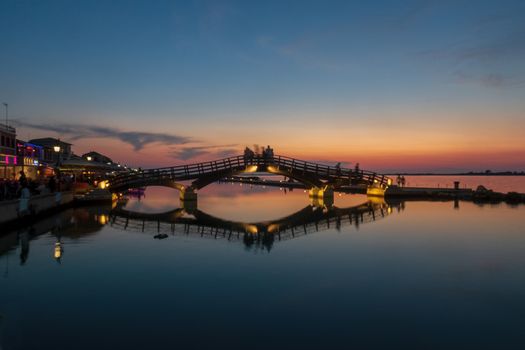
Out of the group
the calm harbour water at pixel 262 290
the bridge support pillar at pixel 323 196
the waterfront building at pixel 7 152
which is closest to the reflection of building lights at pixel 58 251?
the calm harbour water at pixel 262 290

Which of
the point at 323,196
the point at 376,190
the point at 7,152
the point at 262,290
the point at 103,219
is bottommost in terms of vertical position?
the point at 262,290

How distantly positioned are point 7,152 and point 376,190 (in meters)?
45.8

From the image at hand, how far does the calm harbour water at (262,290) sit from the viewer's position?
9312 mm

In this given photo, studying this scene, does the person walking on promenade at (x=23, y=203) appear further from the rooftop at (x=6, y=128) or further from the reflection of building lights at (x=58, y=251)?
the rooftop at (x=6, y=128)

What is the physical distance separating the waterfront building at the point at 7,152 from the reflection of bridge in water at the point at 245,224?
1576 cm

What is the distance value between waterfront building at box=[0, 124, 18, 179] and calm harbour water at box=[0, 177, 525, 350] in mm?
21932

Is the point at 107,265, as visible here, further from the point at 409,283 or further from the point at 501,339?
the point at 501,339

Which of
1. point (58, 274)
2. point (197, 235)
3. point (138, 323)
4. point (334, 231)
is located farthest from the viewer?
point (334, 231)

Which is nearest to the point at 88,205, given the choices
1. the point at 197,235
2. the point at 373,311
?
the point at 197,235

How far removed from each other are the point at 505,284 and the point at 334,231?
1340cm

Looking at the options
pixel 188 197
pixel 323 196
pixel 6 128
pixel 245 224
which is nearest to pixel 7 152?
pixel 6 128

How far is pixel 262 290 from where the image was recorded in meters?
13.0

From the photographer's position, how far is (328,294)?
500 inches

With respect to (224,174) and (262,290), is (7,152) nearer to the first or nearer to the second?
(224,174)
